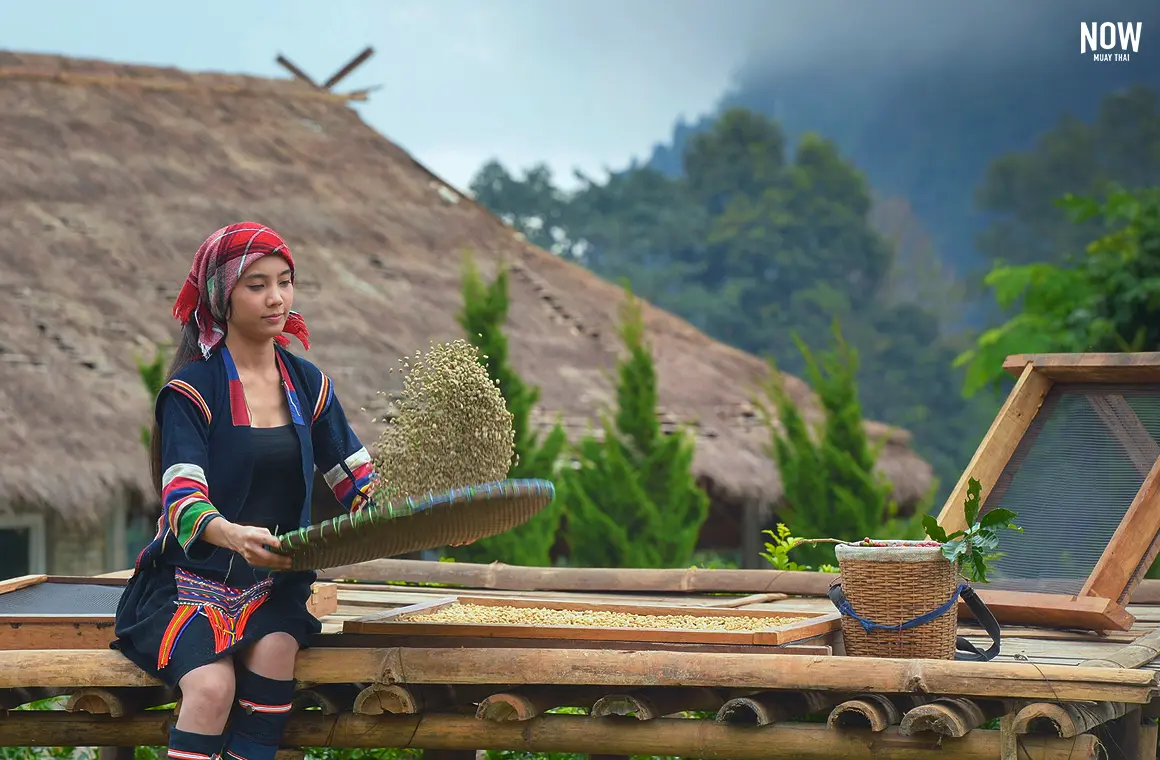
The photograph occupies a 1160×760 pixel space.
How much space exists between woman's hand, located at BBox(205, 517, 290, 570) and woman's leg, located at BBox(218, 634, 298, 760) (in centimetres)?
29

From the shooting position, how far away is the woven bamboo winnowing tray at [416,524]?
299 cm

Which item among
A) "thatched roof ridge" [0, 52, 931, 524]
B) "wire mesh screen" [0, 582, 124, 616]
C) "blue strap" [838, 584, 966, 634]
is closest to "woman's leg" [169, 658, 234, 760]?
"wire mesh screen" [0, 582, 124, 616]

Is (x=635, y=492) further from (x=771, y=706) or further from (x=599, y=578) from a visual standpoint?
(x=771, y=706)

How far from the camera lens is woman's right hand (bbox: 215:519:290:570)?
10.1ft

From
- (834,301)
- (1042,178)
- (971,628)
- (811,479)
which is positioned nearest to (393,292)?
(811,479)

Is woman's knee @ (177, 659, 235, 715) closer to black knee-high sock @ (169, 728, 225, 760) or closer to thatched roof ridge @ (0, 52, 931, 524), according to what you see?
black knee-high sock @ (169, 728, 225, 760)

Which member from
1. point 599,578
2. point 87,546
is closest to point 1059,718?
point 599,578

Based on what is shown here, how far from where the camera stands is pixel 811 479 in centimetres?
938

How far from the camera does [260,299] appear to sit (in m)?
3.33

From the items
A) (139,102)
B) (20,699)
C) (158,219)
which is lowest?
(20,699)

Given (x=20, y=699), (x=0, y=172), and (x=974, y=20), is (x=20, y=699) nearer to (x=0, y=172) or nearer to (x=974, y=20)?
(x=0, y=172)

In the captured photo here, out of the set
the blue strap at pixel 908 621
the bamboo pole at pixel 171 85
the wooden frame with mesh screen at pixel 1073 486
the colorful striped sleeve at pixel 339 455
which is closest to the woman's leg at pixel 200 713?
the colorful striped sleeve at pixel 339 455

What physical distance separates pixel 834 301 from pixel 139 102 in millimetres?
16910

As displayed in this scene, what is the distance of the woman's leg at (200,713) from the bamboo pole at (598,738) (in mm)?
387
